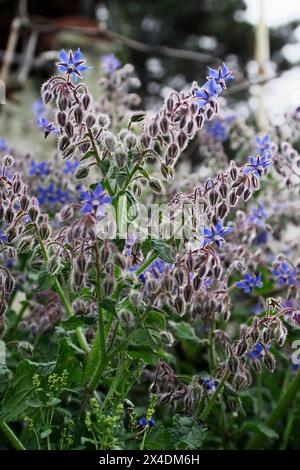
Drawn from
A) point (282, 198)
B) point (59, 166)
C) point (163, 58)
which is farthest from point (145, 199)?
point (163, 58)

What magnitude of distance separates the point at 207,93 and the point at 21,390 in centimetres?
79

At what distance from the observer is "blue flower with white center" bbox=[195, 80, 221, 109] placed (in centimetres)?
147

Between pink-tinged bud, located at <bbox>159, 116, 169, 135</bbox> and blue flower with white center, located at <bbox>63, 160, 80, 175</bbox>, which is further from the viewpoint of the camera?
blue flower with white center, located at <bbox>63, 160, 80, 175</bbox>

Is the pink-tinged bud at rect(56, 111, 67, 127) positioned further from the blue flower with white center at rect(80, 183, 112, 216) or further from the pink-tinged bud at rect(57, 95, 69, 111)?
the blue flower with white center at rect(80, 183, 112, 216)

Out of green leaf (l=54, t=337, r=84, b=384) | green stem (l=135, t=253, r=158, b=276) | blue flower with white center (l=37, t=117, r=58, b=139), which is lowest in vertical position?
green leaf (l=54, t=337, r=84, b=384)

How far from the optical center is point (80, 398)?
164 centimetres

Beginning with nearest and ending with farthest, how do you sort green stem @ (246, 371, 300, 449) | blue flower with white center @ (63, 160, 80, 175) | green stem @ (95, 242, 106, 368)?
green stem @ (95, 242, 106, 368)
green stem @ (246, 371, 300, 449)
blue flower with white center @ (63, 160, 80, 175)

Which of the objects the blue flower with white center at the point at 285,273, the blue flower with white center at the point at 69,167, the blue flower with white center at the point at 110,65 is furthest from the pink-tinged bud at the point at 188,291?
the blue flower with white center at the point at 110,65

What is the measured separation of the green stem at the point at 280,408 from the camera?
201 cm

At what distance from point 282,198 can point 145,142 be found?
1.38 meters

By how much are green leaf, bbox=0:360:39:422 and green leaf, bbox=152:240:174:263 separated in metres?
0.39

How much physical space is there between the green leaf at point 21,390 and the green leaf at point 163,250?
1.28ft

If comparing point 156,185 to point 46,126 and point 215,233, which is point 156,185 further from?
point 46,126

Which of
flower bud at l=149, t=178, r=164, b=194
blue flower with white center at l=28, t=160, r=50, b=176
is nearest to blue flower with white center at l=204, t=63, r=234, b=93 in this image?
flower bud at l=149, t=178, r=164, b=194
